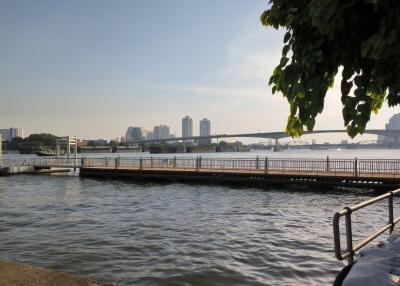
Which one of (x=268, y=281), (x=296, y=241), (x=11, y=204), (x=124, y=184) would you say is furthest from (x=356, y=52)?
(x=124, y=184)


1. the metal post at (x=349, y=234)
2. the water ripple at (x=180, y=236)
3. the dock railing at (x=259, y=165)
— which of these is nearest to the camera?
the metal post at (x=349, y=234)

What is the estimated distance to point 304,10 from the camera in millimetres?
3195

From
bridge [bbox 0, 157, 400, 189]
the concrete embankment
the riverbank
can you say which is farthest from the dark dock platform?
the riverbank

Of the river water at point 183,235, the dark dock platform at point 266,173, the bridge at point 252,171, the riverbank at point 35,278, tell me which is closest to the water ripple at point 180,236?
the river water at point 183,235

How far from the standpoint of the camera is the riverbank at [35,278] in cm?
746

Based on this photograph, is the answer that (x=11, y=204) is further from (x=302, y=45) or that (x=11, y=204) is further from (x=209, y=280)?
(x=302, y=45)

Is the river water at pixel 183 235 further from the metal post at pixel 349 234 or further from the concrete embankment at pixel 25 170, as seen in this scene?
the concrete embankment at pixel 25 170

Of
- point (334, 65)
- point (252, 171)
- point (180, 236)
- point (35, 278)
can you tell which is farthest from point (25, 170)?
point (334, 65)

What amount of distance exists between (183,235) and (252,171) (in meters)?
20.5

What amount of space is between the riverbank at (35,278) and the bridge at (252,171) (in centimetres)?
2398

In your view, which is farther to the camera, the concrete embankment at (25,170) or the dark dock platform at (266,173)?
the concrete embankment at (25,170)

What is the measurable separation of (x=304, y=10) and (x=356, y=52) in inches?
19.8

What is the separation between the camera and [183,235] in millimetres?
15031

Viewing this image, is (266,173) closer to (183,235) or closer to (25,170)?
(183,235)
